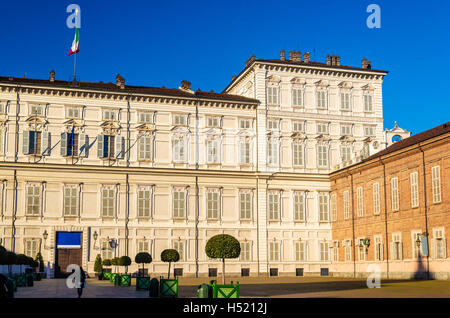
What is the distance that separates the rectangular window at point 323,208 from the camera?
54.1m

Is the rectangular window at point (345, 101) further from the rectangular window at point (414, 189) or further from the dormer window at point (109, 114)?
the dormer window at point (109, 114)

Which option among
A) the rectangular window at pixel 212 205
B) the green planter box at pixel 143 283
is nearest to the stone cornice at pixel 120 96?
the rectangular window at pixel 212 205

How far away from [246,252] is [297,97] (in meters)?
14.1

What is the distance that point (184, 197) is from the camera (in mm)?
51094

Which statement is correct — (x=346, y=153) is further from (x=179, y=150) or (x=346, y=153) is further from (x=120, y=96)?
(x=120, y=96)

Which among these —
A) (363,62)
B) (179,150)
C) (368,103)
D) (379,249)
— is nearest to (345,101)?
(368,103)

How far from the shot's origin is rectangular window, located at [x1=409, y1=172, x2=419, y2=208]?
41200mm

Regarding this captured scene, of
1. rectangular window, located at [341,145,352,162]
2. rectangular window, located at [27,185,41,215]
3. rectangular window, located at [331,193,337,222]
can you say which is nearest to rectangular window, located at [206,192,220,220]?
rectangular window, located at [331,193,337,222]

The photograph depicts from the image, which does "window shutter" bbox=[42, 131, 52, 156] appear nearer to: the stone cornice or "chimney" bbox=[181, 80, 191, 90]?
the stone cornice

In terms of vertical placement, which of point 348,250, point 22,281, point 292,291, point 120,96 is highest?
point 120,96

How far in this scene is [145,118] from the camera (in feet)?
168

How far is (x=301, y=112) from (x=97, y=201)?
1902 centimetres

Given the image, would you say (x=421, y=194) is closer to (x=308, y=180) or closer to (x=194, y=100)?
(x=308, y=180)
